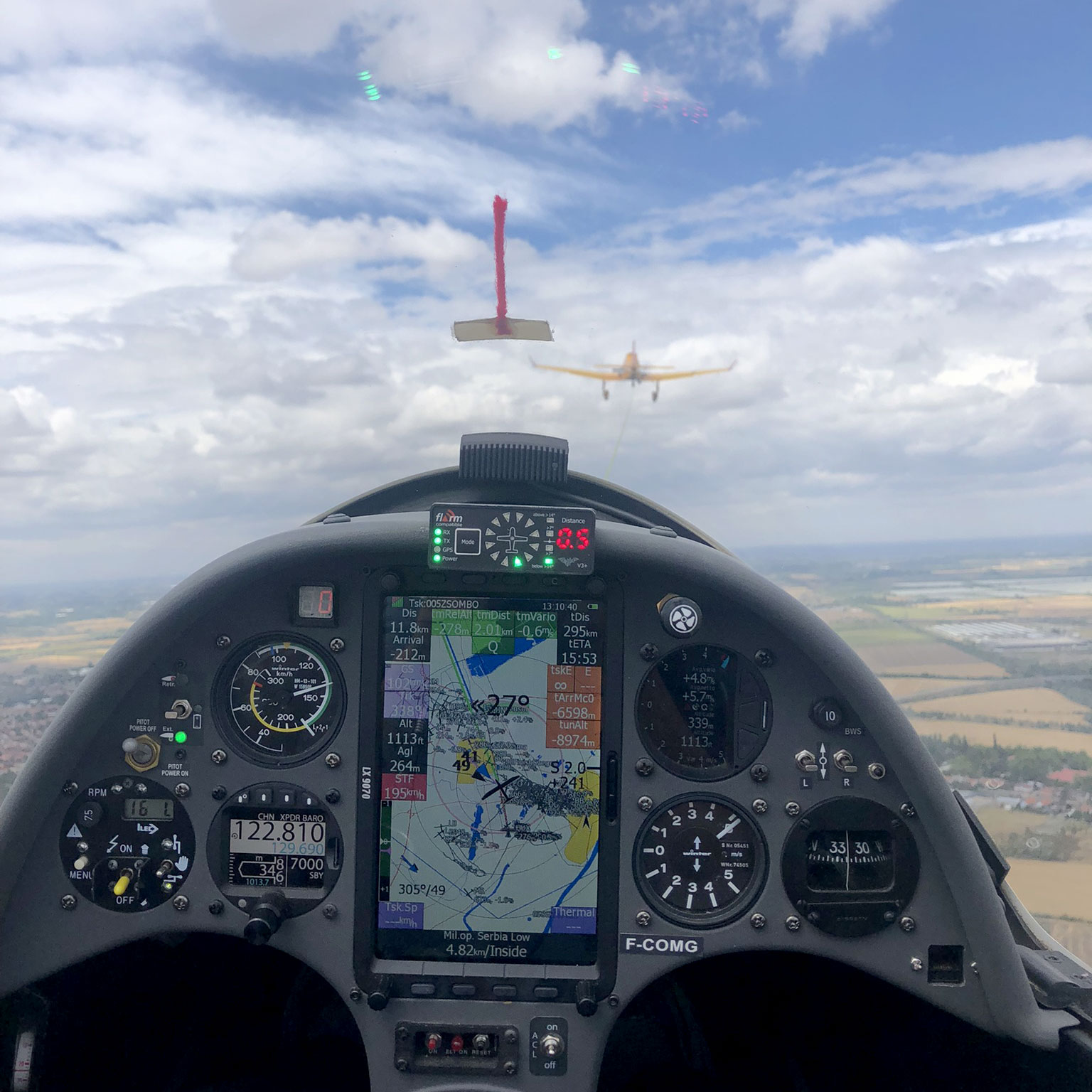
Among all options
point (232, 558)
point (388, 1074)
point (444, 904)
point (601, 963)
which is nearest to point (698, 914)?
point (601, 963)

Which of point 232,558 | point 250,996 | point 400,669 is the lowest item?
point 250,996

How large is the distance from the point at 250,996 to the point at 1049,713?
312 cm

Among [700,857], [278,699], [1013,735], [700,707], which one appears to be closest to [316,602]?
[278,699]

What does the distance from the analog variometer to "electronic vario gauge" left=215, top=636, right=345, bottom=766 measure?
2.52 feet

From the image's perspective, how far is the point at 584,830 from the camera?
220 centimetres

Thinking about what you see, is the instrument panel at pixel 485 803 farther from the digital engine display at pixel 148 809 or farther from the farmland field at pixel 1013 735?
the farmland field at pixel 1013 735

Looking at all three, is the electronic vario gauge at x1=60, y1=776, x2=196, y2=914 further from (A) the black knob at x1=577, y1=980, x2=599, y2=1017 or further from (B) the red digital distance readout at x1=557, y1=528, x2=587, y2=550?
(B) the red digital distance readout at x1=557, y1=528, x2=587, y2=550

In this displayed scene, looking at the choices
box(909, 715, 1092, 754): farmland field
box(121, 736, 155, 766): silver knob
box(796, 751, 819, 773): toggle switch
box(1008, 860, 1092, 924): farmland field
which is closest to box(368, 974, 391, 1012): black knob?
box(121, 736, 155, 766): silver knob

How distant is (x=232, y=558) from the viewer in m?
2.10

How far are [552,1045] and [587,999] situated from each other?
0.14 meters

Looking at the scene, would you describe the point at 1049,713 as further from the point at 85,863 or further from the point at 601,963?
the point at 85,863

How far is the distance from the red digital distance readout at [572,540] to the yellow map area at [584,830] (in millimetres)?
572

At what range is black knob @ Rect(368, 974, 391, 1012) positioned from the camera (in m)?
2.11

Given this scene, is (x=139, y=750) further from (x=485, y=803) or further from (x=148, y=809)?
(x=485, y=803)
